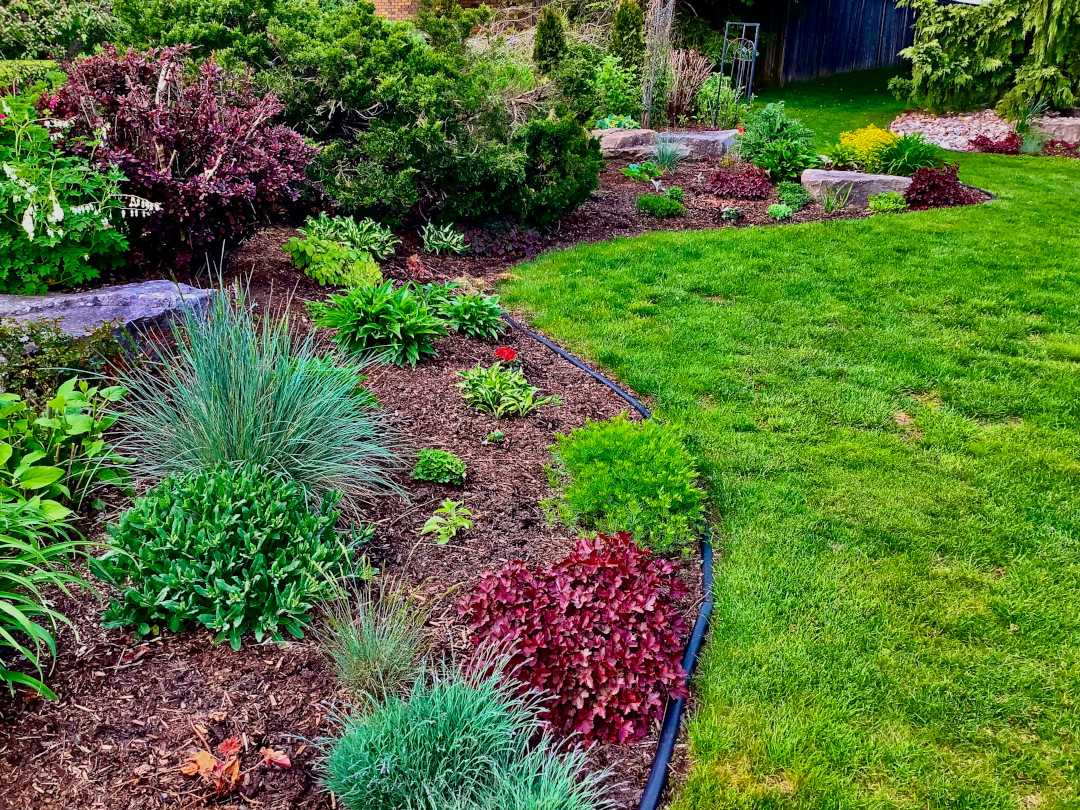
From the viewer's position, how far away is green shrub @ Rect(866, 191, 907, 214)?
8047 millimetres

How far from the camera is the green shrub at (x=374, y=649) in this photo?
2.25 m

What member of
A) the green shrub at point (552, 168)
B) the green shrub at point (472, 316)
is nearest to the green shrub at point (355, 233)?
the green shrub at point (472, 316)

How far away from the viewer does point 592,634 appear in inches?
98.0

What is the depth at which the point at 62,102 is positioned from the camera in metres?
4.14

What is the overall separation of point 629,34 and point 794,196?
18.0ft

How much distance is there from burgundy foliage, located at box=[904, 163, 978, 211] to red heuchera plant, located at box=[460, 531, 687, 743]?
7.31 m

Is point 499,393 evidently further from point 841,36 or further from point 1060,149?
point 841,36

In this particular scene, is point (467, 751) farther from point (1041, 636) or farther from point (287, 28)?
point (287, 28)

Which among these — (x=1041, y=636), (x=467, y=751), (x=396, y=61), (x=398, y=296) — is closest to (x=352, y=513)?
(x=467, y=751)

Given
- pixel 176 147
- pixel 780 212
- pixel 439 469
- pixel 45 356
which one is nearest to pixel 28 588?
pixel 45 356

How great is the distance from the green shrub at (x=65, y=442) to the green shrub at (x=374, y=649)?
1137mm

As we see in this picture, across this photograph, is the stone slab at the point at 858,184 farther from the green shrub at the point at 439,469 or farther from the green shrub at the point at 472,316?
the green shrub at the point at 439,469

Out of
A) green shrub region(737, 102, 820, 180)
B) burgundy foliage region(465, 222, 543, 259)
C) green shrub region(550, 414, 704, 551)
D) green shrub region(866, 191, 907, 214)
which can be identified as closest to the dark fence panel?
green shrub region(737, 102, 820, 180)

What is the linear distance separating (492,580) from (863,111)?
16.9 meters
